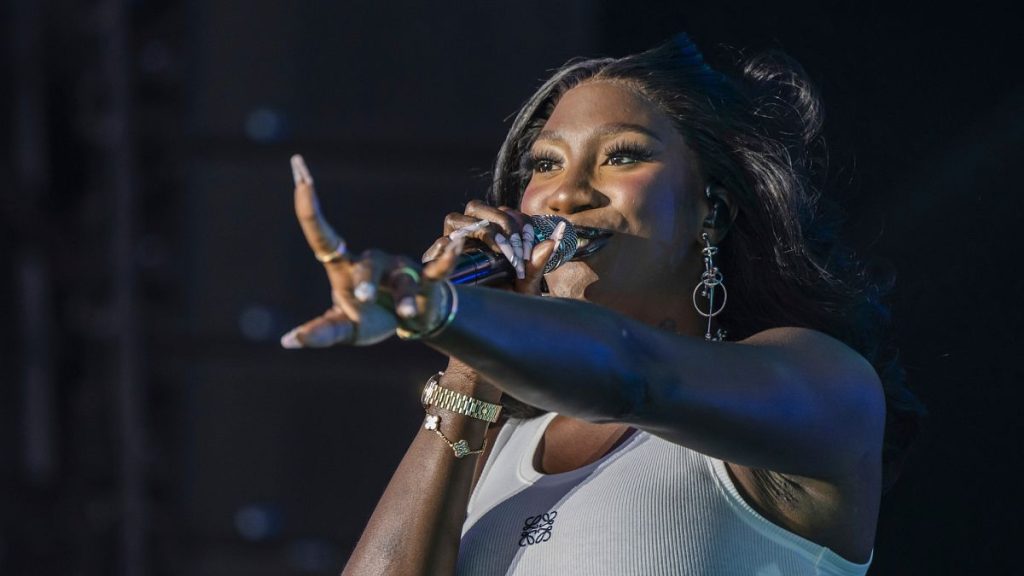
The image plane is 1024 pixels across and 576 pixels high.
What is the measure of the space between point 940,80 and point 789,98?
0.29 metres

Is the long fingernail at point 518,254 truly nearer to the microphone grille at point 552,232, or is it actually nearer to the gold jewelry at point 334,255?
the microphone grille at point 552,232

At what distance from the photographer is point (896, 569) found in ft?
6.39

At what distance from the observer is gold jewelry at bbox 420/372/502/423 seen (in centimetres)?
155

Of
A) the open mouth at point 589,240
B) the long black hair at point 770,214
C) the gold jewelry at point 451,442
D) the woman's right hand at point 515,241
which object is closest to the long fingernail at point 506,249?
the woman's right hand at point 515,241

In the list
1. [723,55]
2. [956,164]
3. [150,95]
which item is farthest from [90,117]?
[956,164]

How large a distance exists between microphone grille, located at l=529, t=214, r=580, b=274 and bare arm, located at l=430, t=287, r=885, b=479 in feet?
0.82

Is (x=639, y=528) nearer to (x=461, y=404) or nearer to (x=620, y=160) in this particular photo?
(x=461, y=404)

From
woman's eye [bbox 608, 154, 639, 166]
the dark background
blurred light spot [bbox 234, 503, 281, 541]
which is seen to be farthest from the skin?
blurred light spot [bbox 234, 503, 281, 541]

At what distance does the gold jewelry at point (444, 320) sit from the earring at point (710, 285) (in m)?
0.68

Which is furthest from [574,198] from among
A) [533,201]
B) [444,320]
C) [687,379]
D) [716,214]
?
[444,320]

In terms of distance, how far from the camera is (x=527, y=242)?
140 cm

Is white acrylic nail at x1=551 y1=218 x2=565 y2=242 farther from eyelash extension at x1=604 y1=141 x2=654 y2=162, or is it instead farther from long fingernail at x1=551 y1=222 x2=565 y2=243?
eyelash extension at x1=604 y1=141 x2=654 y2=162

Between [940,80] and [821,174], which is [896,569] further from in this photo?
[940,80]

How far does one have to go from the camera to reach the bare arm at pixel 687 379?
1.06 m
